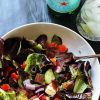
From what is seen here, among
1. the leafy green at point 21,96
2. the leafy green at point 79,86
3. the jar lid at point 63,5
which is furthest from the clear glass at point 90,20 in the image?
the leafy green at point 21,96

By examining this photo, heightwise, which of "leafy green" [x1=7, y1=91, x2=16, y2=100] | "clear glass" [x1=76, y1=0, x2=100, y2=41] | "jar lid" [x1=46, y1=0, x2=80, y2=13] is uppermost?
"jar lid" [x1=46, y1=0, x2=80, y2=13]

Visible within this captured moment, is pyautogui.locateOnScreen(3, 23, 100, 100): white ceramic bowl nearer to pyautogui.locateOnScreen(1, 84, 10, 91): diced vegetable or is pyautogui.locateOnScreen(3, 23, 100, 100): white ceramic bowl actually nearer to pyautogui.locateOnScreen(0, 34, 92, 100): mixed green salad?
pyautogui.locateOnScreen(0, 34, 92, 100): mixed green salad

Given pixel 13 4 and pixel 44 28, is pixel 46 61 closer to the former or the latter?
pixel 44 28

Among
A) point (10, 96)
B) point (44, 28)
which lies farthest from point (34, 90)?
point (44, 28)

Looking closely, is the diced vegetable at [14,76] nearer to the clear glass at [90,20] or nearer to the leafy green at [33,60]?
the leafy green at [33,60]

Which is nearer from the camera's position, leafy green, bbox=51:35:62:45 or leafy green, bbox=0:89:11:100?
leafy green, bbox=0:89:11:100

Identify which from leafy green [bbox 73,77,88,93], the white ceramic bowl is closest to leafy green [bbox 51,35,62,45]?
the white ceramic bowl
